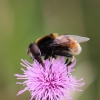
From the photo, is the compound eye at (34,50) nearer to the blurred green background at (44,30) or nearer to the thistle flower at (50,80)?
the thistle flower at (50,80)

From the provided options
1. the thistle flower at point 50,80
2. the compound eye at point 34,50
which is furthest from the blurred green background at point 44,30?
the compound eye at point 34,50

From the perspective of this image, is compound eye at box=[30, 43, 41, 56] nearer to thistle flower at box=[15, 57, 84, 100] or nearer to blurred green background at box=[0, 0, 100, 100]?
thistle flower at box=[15, 57, 84, 100]

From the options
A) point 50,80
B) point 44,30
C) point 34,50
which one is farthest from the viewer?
point 44,30

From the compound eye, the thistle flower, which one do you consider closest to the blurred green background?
the thistle flower

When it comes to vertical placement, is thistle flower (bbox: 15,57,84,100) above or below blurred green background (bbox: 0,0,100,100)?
below

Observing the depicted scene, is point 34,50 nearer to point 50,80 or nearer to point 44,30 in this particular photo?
point 50,80

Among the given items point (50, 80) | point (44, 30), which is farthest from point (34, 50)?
point (44, 30)
